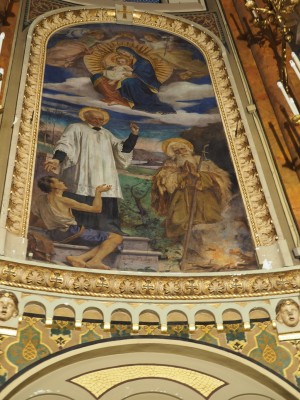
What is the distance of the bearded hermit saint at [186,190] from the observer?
8.24 m

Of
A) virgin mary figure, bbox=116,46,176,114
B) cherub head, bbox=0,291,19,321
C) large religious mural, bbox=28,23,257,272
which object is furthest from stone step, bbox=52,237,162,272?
virgin mary figure, bbox=116,46,176,114

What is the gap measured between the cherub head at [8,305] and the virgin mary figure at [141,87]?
3865 mm

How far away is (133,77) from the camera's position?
401 inches

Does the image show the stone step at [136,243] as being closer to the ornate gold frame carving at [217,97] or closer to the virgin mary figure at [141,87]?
the ornate gold frame carving at [217,97]

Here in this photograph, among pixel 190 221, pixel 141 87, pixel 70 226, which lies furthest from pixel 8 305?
pixel 141 87

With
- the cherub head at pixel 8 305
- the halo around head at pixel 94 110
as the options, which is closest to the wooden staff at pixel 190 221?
the halo around head at pixel 94 110

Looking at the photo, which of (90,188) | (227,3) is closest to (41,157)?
(90,188)

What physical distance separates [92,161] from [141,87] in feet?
6.13

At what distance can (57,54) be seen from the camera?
1020cm

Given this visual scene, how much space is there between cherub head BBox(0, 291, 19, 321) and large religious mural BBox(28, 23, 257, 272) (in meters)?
0.74

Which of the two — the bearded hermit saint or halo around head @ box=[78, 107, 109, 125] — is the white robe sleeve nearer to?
halo around head @ box=[78, 107, 109, 125]

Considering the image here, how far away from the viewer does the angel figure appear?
9.76m

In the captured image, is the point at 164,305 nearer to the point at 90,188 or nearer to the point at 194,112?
the point at 90,188

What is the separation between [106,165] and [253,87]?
2610 millimetres
